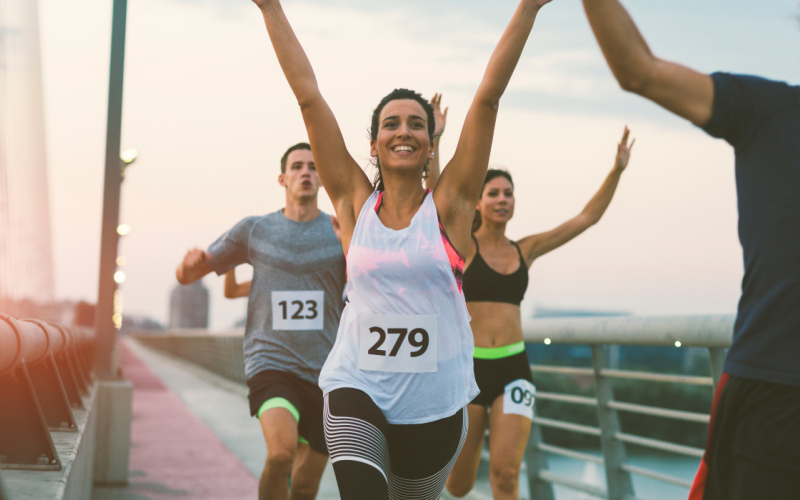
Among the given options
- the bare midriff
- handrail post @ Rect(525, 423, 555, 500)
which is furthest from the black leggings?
handrail post @ Rect(525, 423, 555, 500)

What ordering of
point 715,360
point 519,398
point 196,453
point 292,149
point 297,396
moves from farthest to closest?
point 196,453, point 292,149, point 519,398, point 297,396, point 715,360

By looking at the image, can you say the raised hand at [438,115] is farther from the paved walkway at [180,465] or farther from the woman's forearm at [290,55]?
the paved walkway at [180,465]

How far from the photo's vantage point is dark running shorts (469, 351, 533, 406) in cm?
462

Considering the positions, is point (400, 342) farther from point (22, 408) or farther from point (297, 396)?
point (297, 396)

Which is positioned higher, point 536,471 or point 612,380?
point 612,380

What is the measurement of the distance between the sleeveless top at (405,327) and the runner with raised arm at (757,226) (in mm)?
1022

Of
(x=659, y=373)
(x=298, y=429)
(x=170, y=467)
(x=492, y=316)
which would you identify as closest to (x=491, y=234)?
(x=492, y=316)

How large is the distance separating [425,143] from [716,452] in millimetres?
1540

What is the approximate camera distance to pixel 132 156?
853cm

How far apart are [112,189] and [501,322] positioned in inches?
172

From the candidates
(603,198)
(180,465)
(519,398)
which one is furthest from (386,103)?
(180,465)

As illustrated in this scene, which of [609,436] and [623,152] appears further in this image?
[609,436]

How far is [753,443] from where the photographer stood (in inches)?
76.2

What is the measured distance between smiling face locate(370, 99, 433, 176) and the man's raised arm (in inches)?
45.5
